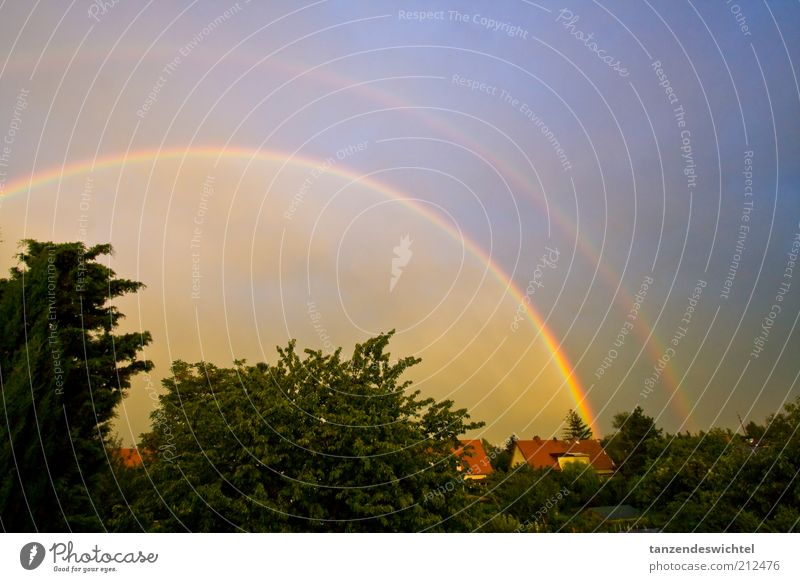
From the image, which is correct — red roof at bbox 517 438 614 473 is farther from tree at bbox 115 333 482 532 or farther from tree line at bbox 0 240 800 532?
tree at bbox 115 333 482 532

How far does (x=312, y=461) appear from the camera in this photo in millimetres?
16172

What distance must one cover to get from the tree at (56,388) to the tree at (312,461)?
6.97 feet

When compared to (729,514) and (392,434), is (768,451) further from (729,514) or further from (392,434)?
(392,434)

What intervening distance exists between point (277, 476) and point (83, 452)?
7.45m

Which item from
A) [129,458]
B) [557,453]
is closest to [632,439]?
[557,453]

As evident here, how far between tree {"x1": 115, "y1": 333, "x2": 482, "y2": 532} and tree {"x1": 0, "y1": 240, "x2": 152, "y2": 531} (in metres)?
2.12

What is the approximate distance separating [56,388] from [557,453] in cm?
8228

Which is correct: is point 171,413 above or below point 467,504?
above
